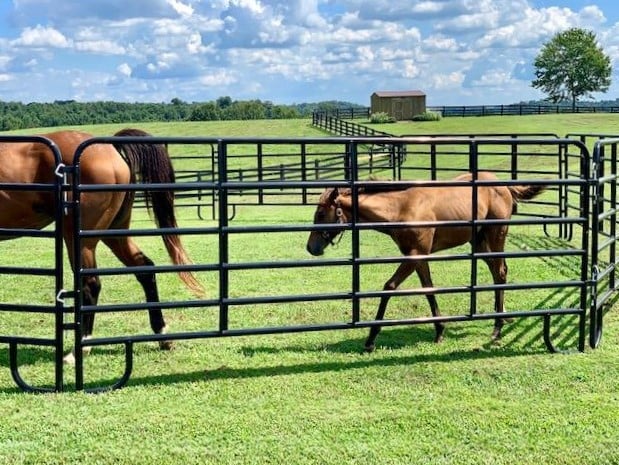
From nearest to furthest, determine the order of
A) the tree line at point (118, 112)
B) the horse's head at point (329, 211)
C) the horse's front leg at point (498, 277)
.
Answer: the horse's head at point (329, 211) → the horse's front leg at point (498, 277) → the tree line at point (118, 112)

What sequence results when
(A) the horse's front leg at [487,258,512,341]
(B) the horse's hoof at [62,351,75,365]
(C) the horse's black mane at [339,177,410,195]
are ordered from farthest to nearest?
(A) the horse's front leg at [487,258,512,341], (C) the horse's black mane at [339,177,410,195], (B) the horse's hoof at [62,351,75,365]

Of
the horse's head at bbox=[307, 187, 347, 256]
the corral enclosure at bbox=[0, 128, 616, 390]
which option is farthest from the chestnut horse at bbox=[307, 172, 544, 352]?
the corral enclosure at bbox=[0, 128, 616, 390]

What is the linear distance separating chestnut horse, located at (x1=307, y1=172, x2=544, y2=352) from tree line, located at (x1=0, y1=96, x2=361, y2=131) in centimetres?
7255

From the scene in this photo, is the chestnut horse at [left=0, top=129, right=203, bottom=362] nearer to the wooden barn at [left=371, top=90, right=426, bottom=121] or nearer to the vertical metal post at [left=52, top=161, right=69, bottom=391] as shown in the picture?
the vertical metal post at [left=52, top=161, right=69, bottom=391]

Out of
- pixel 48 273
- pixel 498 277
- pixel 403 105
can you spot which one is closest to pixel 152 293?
pixel 48 273

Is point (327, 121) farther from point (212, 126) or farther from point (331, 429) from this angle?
point (331, 429)

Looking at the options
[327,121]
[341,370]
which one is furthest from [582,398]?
[327,121]

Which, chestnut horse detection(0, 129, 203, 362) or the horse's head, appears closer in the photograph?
chestnut horse detection(0, 129, 203, 362)

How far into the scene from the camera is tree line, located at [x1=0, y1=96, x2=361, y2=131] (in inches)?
3036

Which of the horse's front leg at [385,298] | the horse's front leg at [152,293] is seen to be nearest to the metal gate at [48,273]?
the horse's front leg at [152,293]

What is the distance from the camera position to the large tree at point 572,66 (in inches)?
2766

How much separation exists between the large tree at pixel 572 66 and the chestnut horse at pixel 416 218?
69.2 m

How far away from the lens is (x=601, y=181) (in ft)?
17.4

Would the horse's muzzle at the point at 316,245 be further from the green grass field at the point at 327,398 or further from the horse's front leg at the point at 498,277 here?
the horse's front leg at the point at 498,277
